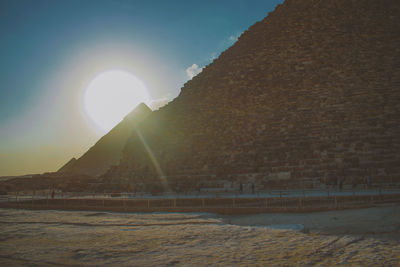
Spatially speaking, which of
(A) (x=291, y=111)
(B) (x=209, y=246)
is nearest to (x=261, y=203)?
(B) (x=209, y=246)

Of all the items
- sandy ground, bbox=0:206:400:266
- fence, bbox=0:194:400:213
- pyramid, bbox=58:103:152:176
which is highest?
pyramid, bbox=58:103:152:176

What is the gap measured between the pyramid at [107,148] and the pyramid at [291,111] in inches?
746

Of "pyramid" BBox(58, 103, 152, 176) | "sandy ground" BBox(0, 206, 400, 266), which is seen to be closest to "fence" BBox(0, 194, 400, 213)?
"sandy ground" BBox(0, 206, 400, 266)

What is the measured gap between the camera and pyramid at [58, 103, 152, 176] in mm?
38094

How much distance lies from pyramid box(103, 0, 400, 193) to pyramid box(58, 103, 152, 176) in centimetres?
1895

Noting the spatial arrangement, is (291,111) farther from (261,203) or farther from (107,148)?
(107,148)

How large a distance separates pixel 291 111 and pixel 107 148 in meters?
29.0

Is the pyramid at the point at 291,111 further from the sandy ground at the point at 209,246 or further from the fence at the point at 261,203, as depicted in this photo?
the sandy ground at the point at 209,246

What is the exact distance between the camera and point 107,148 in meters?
38.8

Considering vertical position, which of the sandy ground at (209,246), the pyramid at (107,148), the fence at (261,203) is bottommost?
the fence at (261,203)

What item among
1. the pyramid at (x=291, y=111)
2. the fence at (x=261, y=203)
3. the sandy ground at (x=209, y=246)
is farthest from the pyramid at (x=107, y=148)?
the sandy ground at (x=209, y=246)

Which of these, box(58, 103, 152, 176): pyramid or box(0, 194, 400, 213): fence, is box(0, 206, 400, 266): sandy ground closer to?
box(0, 194, 400, 213): fence

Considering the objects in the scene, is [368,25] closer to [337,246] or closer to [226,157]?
[226,157]

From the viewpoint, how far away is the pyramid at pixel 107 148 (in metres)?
38.1
